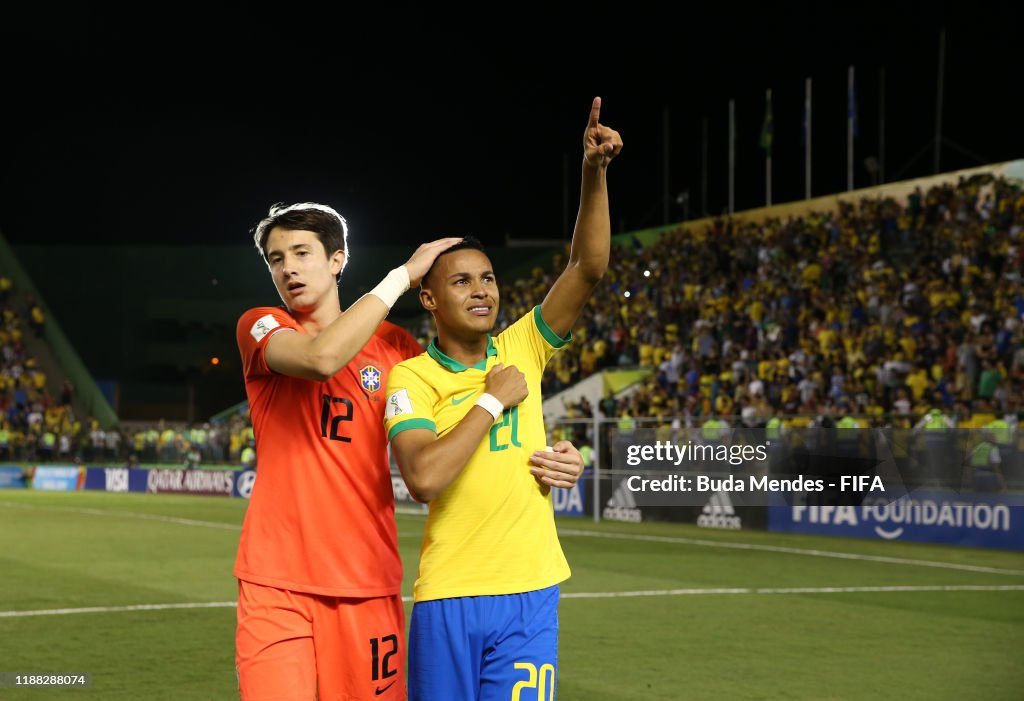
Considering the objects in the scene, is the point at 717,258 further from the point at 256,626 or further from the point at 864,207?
the point at 256,626

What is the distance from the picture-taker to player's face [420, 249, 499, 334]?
4156mm

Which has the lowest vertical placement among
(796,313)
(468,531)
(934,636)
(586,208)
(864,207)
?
Result: (934,636)

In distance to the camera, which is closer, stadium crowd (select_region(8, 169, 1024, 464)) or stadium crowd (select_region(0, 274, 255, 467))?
stadium crowd (select_region(8, 169, 1024, 464))

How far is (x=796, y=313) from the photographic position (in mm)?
28047

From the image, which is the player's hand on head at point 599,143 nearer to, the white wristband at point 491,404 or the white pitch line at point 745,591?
the white wristband at point 491,404

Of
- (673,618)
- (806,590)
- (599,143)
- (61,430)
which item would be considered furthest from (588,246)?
(61,430)

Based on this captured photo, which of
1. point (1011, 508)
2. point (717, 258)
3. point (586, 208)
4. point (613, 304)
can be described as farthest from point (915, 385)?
point (586, 208)

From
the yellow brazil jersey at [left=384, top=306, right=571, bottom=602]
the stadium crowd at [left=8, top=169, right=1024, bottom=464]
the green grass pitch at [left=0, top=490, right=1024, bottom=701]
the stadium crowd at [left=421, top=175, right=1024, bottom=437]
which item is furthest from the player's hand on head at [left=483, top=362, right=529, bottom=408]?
the stadium crowd at [left=421, top=175, right=1024, bottom=437]

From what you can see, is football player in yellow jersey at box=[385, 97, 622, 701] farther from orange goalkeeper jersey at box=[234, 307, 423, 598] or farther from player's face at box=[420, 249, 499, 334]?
orange goalkeeper jersey at box=[234, 307, 423, 598]

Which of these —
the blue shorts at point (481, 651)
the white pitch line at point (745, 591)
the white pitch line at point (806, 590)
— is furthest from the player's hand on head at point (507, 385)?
the white pitch line at point (806, 590)

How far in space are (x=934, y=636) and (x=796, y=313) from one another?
59.2 feet

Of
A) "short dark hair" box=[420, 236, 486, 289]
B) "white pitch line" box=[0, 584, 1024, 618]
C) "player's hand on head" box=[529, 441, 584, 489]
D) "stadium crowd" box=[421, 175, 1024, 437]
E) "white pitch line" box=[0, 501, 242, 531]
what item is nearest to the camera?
"player's hand on head" box=[529, 441, 584, 489]

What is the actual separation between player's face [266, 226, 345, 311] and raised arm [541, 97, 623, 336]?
2.31ft

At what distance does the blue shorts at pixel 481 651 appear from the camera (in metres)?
3.96
